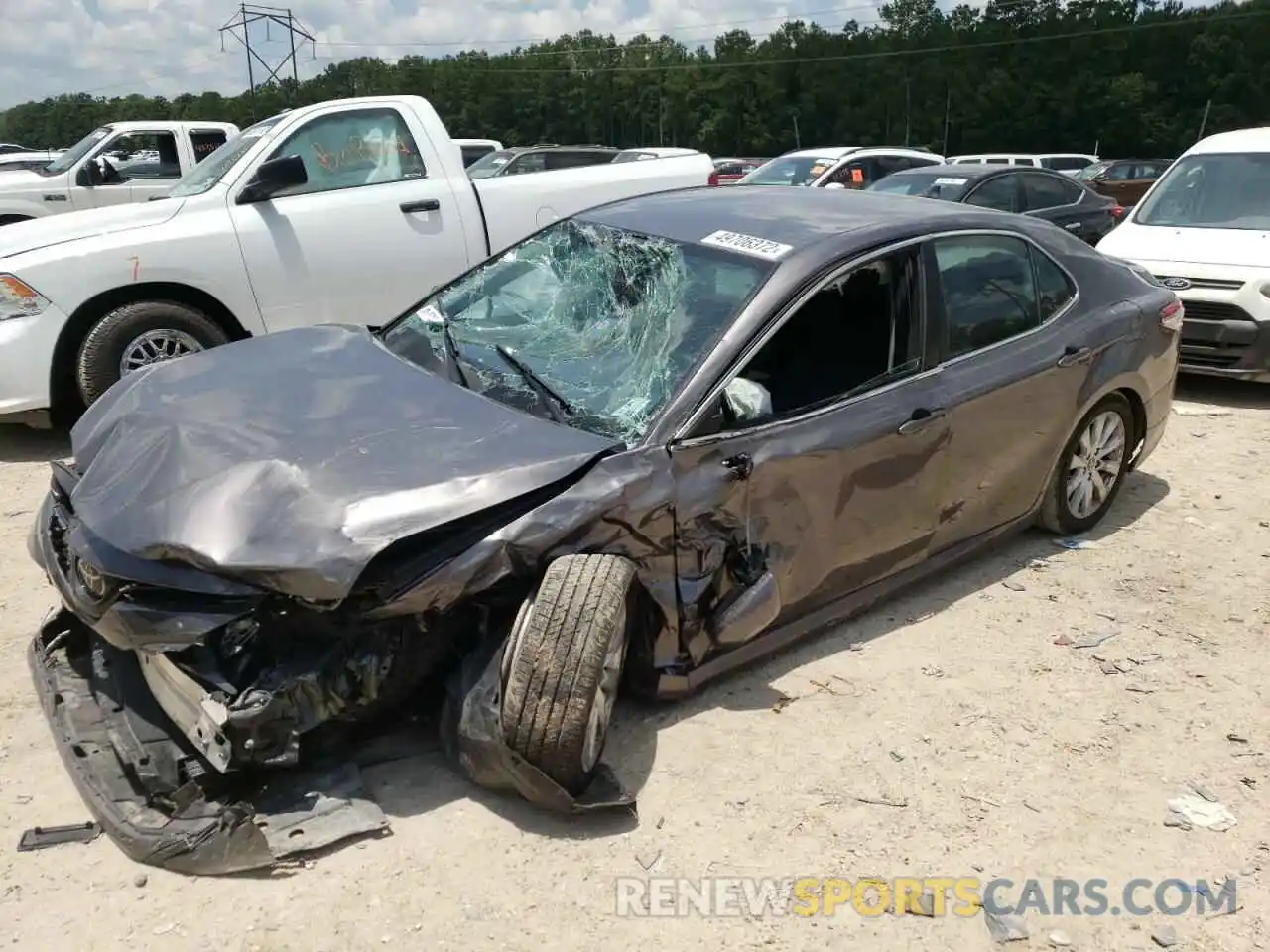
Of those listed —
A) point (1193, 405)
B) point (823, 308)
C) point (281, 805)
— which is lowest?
point (1193, 405)

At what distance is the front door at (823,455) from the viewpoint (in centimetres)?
333

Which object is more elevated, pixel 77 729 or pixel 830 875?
pixel 77 729

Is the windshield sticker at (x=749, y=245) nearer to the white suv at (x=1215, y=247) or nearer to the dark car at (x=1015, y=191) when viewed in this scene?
the white suv at (x=1215, y=247)

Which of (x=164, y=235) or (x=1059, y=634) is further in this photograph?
(x=164, y=235)

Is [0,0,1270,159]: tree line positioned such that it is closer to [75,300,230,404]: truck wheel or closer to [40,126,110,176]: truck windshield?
[40,126,110,176]: truck windshield

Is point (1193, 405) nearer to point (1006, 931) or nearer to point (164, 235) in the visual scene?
point (1006, 931)

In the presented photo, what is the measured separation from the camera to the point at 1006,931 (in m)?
2.72

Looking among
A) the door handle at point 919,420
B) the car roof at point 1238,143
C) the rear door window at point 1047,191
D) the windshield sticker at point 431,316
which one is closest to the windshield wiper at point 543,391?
the windshield sticker at point 431,316

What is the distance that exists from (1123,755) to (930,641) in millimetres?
852

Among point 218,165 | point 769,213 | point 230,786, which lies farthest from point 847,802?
point 218,165

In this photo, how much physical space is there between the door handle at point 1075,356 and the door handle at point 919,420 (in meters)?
0.90

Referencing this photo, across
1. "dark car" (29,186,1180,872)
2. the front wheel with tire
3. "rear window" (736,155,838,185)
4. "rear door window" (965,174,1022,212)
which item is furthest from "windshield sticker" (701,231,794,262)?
"rear window" (736,155,838,185)

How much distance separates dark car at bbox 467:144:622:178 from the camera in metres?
11.8

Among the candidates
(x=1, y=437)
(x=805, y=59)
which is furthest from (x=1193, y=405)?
(x=805, y=59)
